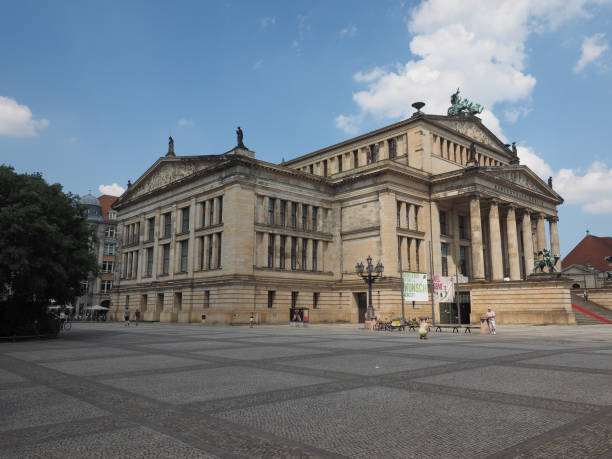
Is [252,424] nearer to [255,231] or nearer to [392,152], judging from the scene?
[255,231]

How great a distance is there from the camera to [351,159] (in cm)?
5744

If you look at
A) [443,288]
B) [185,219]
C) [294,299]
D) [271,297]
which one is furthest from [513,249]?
[185,219]

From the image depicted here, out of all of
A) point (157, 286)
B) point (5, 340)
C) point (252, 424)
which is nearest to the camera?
point (252, 424)

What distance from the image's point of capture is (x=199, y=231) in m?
47.6

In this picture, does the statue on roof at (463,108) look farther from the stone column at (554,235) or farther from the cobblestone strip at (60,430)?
the cobblestone strip at (60,430)

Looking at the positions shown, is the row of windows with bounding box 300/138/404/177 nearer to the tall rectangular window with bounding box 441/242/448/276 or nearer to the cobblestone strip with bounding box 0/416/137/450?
the tall rectangular window with bounding box 441/242/448/276

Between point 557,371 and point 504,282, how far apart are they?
105 feet

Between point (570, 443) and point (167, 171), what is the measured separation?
52980 mm

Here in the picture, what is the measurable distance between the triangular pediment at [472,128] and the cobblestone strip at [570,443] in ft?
163

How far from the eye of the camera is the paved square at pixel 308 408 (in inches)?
227

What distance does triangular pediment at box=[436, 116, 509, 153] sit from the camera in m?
54.7

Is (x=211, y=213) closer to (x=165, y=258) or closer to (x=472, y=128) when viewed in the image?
(x=165, y=258)

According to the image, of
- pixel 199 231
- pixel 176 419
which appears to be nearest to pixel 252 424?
Answer: pixel 176 419

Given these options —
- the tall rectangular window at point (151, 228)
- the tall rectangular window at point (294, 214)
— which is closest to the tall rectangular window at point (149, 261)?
the tall rectangular window at point (151, 228)
